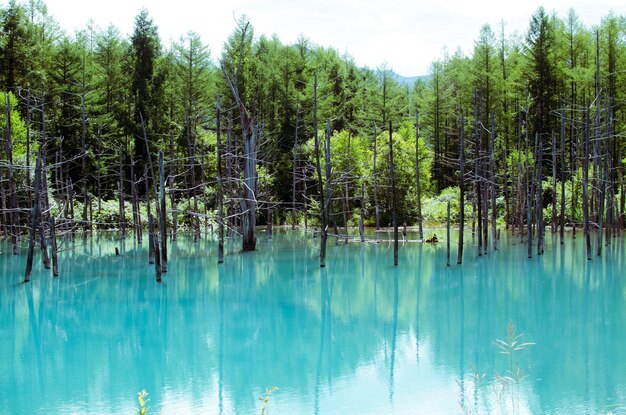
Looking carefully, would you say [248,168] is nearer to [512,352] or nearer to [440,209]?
[512,352]

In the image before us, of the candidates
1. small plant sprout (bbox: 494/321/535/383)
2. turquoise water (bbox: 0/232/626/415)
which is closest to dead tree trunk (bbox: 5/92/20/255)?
turquoise water (bbox: 0/232/626/415)

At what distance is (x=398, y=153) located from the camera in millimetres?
42281

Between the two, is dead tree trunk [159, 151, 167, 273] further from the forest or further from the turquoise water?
the forest

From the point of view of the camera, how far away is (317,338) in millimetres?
13898

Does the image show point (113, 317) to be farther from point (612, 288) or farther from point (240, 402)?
point (612, 288)

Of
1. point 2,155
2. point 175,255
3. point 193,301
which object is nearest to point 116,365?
point 193,301

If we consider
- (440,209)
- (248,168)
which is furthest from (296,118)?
(440,209)

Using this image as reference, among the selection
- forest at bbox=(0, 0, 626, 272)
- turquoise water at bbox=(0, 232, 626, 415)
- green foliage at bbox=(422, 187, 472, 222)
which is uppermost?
forest at bbox=(0, 0, 626, 272)

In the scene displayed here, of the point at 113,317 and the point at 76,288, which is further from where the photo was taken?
the point at 76,288

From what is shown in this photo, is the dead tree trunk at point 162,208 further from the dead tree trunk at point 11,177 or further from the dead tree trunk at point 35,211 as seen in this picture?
the dead tree trunk at point 11,177

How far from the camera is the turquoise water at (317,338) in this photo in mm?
9969

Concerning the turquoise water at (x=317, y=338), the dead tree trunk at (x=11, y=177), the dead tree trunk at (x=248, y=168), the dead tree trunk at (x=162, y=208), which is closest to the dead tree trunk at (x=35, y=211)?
the turquoise water at (x=317, y=338)

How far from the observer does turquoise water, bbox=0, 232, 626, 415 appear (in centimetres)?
997

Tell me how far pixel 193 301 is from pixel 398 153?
86.3 ft
